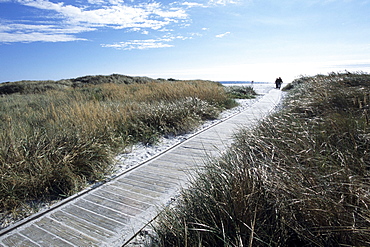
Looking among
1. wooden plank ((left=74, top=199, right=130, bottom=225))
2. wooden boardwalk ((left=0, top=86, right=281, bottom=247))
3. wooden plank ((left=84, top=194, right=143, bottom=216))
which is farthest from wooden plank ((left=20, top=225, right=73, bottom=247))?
wooden plank ((left=84, top=194, right=143, bottom=216))

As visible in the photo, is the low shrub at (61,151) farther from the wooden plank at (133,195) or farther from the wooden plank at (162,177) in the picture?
the wooden plank at (162,177)

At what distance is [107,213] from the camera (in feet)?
8.50

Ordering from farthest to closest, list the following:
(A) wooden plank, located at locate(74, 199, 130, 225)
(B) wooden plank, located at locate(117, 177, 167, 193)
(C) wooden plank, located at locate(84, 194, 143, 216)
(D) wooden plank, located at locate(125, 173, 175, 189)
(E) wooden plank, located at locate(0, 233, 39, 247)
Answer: (D) wooden plank, located at locate(125, 173, 175, 189) < (B) wooden plank, located at locate(117, 177, 167, 193) < (C) wooden plank, located at locate(84, 194, 143, 216) < (A) wooden plank, located at locate(74, 199, 130, 225) < (E) wooden plank, located at locate(0, 233, 39, 247)

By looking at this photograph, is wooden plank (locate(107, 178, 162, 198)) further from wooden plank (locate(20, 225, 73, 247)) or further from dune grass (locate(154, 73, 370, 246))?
wooden plank (locate(20, 225, 73, 247))

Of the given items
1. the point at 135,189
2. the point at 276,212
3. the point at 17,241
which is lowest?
the point at 17,241

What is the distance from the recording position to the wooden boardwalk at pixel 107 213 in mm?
2188

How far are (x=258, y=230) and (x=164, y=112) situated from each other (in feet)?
16.7

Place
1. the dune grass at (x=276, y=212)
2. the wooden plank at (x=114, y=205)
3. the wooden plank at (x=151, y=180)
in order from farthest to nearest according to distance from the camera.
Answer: the wooden plank at (x=151, y=180) → the wooden plank at (x=114, y=205) → the dune grass at (x=276, y=212)

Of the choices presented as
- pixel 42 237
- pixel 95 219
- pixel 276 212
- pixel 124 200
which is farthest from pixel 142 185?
pixel 276 212

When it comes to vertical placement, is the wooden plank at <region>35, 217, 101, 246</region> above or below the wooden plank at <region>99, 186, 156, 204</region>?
below

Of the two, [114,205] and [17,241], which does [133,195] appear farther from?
[17,241]

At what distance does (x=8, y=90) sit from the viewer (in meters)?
17.8

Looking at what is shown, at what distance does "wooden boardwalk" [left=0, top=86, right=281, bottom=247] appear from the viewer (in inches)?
86.1

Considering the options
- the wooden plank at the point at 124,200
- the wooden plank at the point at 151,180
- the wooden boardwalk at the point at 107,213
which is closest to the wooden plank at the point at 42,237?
the wooden boardwalk at the point at 107,213
